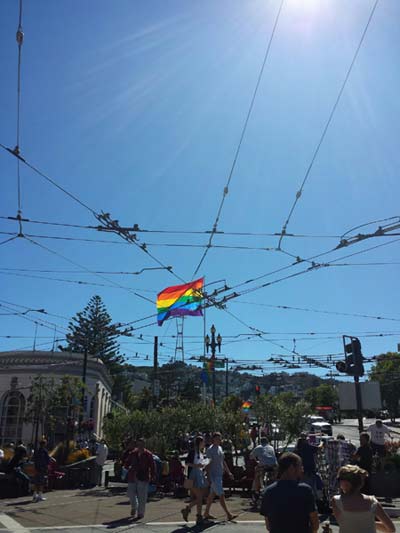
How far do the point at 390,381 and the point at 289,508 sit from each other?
7922 cm

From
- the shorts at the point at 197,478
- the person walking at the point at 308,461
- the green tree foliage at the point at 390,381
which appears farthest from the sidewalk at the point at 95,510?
the green tree foliage at the point at 390,381

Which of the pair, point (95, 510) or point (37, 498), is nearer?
point (95, 510)

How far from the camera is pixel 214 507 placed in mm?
10461

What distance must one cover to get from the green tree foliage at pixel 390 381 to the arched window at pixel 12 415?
54591 millimetres

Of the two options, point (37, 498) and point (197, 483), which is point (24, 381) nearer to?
point (37, 498)

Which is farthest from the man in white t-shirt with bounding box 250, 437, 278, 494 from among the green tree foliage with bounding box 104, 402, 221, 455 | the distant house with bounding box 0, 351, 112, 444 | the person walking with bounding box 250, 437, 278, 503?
the distant house with bounding box 0, 351, 112, 444

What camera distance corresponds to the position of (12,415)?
35.4 m

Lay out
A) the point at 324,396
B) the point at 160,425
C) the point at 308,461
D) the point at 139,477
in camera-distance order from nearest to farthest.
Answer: the point at 308,461, the point at 139,477, the point at 160,425, the point at 324,396

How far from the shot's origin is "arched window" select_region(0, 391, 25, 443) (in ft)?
116

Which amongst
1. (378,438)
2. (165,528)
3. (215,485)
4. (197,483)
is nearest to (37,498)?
(165,528)

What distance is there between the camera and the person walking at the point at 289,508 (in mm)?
3801

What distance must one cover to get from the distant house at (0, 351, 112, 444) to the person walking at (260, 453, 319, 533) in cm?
3175

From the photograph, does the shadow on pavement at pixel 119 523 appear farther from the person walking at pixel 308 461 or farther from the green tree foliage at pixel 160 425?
the green tree foliage at pixel 160 425

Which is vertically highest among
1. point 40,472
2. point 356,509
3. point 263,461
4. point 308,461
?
point 356,509
